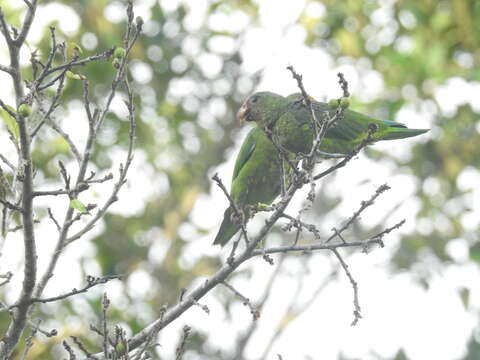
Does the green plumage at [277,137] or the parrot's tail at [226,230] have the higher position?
the green plumage at [277,137]

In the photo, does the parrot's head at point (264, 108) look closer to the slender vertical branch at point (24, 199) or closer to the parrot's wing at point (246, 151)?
the parrot's wing at point (246, 151)

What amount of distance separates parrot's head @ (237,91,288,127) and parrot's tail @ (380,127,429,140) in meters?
0.99

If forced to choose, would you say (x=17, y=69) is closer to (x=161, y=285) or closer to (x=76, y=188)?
(x=76, y=188)

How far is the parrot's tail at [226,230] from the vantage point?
497 centimetres

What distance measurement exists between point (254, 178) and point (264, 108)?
0.78 meters

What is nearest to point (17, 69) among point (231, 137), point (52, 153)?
point (52, 153)

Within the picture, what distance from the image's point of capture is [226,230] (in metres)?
5.01

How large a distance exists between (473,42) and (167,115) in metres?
3.45

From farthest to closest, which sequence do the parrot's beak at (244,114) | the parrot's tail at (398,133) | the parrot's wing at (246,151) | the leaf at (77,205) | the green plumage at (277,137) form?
the parrot's beak at (244,114)
the parrot's wing at (246,151)
the green plumage at (277,137)
the parrot's tail at (398,133)
the leaf at (77,205)

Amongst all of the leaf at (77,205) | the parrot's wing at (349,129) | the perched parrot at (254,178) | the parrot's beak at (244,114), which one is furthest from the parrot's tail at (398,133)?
the leaf at (77,205)

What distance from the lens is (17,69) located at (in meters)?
2.50

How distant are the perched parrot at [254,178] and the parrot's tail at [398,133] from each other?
93 cm

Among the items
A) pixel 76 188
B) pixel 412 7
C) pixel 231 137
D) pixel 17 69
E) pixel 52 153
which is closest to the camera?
pixel 17 69

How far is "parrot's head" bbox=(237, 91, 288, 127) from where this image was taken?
209 inches
